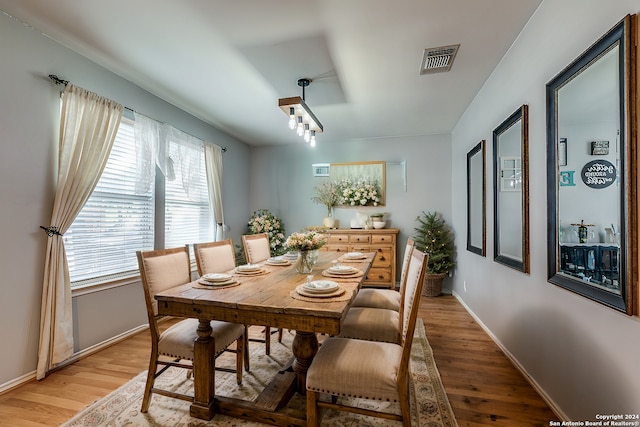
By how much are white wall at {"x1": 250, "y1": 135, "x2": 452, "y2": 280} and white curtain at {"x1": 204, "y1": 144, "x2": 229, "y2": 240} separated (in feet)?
3.95

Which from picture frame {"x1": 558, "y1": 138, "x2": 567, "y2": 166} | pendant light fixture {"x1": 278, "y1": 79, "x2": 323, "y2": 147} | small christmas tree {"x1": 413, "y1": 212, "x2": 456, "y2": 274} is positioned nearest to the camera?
picture frame {"x1": 558, "y1": 138, "x2": 567, "y2": 166}

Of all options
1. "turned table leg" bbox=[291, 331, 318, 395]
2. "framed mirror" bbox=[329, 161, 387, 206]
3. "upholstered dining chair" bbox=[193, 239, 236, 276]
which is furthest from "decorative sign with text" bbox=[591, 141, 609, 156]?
"framed mirror" bbox=[329, 161, 387, 206]

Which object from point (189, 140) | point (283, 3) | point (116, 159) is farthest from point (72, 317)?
point (283, 3)

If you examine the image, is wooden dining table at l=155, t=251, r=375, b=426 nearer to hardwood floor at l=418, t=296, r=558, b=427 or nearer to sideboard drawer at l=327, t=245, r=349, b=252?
hardwood floor at l=418, t=296, r=558, b=427

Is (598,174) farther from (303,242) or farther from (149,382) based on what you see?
(149,382)

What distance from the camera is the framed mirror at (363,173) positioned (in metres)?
5.14

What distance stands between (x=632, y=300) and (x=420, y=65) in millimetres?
2263

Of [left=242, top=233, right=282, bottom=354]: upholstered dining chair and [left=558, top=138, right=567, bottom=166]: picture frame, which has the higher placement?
[left=558, top=138, right=567, bottom=166]: picture frame

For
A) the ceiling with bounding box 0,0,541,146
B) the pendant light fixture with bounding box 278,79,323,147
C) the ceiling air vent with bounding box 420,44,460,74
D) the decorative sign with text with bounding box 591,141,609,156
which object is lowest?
the decorative sign with text with bounding box 591,141,609,156

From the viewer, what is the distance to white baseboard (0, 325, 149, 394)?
2.04 meters

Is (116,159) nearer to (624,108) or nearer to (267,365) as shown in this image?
(267,365)

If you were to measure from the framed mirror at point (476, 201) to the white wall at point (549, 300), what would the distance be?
13 cm

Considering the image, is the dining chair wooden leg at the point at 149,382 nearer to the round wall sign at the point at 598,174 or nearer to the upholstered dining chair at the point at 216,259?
the upholstered dining chair at the point at 216,259

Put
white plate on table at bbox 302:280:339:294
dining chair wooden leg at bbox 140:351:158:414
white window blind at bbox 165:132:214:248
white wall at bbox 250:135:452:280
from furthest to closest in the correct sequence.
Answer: white wall at bbox 250:135:452:280
white window blind at bbox 165:132:214:248
dining chair wooden leg at bbox 140:351:158:414
white plate on table at bbox 302:280:339:294
